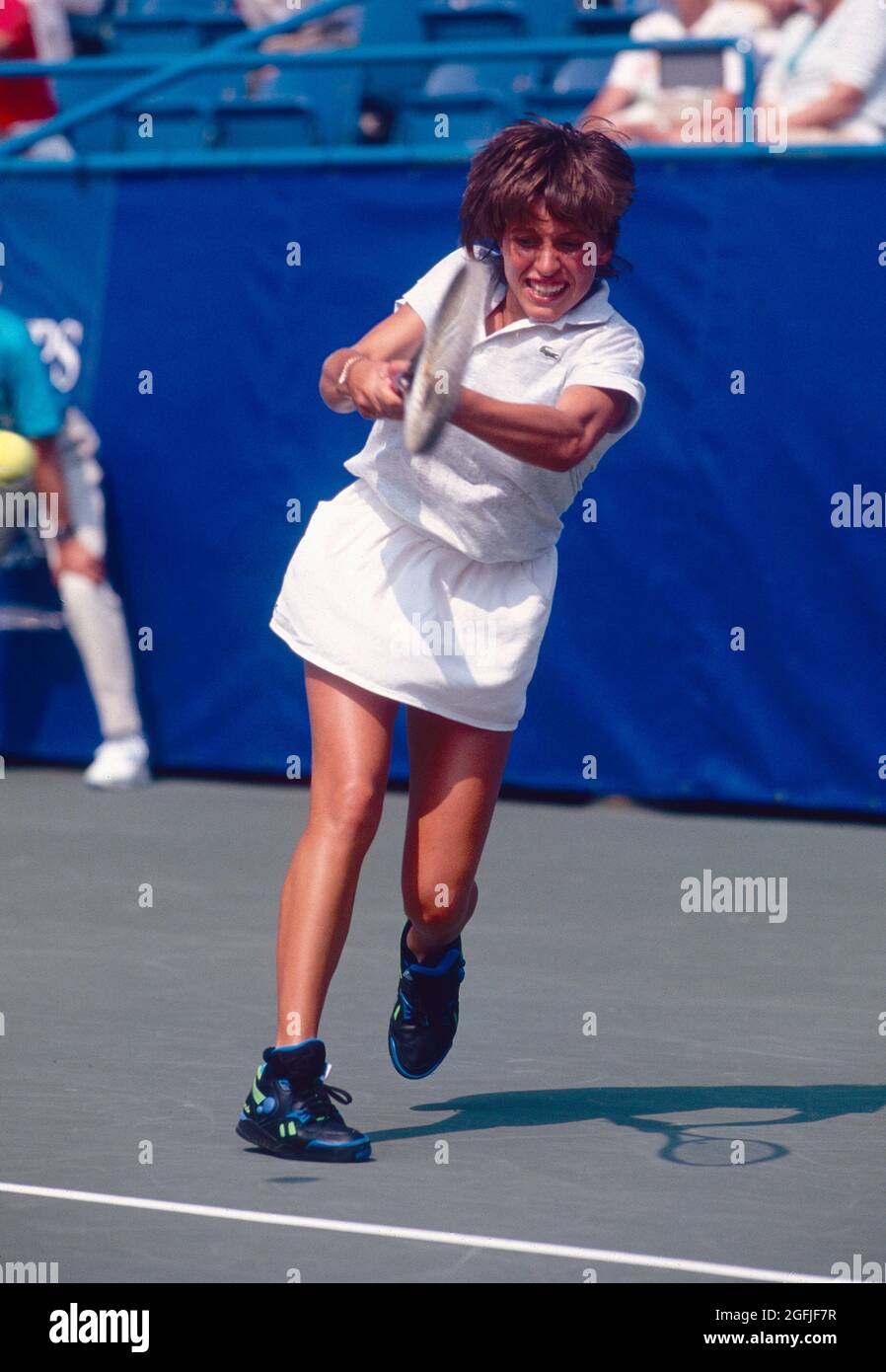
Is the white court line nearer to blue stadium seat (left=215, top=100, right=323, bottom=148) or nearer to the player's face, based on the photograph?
the player's face

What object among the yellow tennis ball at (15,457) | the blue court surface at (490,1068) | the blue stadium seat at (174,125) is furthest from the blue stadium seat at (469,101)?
the blue court surface at (490,1068)

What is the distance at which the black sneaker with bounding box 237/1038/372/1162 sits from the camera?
14.7 ft

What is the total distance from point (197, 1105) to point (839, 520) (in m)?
4.60

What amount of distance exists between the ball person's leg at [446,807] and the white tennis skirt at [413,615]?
0.06m

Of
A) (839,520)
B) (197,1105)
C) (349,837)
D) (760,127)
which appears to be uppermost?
(760,127)

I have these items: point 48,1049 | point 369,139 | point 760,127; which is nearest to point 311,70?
point 369,139

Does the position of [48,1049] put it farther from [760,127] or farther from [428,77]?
[428,77]

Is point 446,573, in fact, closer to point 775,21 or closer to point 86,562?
point 86,562

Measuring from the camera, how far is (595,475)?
9164mm

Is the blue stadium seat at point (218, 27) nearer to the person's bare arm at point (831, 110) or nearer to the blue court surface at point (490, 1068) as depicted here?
the person's bare arm at point (831, 110)

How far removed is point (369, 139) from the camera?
11.5m

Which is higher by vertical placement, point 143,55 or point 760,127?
point 143,55

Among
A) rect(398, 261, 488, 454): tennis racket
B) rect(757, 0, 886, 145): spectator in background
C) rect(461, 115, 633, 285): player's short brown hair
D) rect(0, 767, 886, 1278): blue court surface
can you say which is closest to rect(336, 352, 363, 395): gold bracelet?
rect(398, 261, 488, 454): tennis racket

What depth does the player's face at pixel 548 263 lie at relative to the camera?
4445 mm
